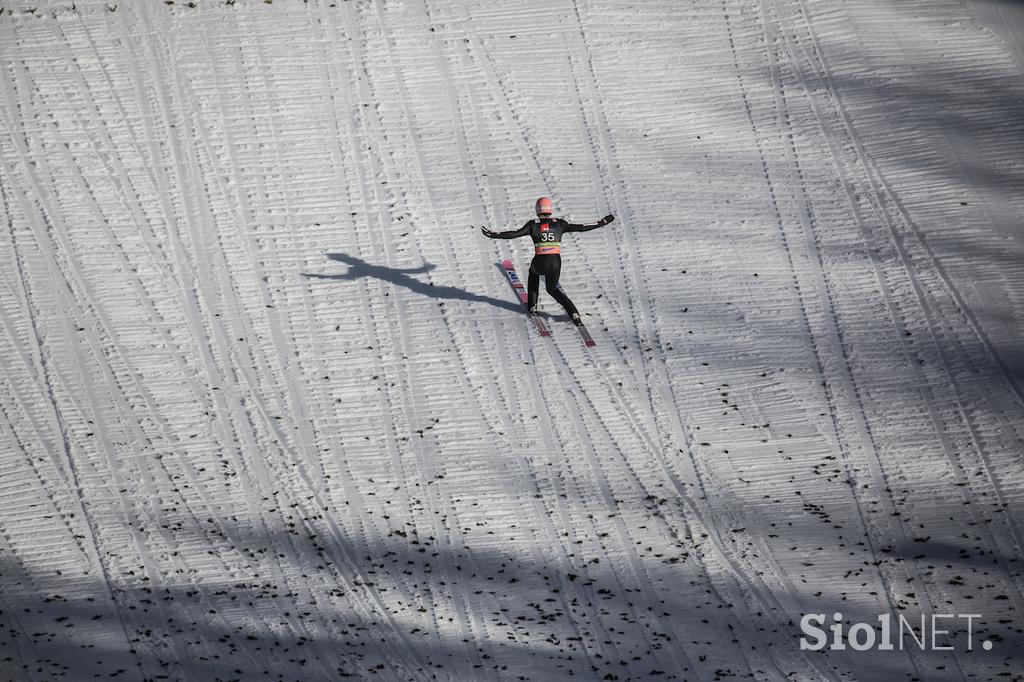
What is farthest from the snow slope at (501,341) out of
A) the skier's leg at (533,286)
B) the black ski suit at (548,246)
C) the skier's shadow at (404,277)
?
the black ski suit at (548,246)

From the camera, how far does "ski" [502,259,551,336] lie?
38.7 ft

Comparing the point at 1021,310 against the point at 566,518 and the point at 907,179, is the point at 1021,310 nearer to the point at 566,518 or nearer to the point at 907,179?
the point at 907,179

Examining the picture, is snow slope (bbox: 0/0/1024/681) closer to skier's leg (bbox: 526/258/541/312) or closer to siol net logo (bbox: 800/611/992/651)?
siol net logo (bbox: 800/611/992/651)

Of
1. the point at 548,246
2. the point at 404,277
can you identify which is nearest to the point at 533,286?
the point at 548,246

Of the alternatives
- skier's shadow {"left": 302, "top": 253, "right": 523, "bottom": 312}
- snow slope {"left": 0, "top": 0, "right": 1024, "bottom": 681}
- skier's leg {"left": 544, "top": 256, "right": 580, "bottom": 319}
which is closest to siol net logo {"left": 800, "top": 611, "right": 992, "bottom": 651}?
snow slope {"left": 0, "top": 0, "right": 1024, "bottom": 681}

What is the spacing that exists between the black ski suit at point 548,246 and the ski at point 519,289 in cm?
29

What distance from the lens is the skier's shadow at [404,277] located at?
12.2 m

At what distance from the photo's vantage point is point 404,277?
1246 centimetres

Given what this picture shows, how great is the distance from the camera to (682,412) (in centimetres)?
1074

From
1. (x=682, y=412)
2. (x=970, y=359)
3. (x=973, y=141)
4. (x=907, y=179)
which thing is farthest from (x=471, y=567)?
(x=973, y=141)

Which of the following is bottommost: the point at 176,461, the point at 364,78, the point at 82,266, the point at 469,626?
the point at 469,626

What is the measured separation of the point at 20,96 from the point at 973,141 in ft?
37.0

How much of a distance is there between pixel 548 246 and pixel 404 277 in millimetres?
1747

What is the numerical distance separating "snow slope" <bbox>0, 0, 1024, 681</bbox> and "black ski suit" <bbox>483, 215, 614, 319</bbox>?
1.51 ft
